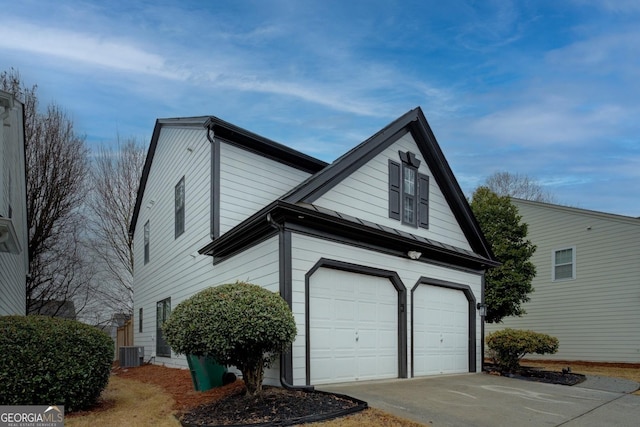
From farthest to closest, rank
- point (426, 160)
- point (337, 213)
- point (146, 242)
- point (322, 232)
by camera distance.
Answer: point (146, 242) → point (426, 160) → point (337, 213) → point (322, 232)

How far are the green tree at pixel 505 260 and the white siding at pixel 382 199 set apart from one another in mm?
3323

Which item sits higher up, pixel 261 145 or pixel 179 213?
pixel 261 145

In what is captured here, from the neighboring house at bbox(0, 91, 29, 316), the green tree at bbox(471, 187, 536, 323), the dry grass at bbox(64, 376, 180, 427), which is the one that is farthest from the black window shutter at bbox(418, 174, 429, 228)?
the neighboring house at bbox(0, 91, 29, 316)

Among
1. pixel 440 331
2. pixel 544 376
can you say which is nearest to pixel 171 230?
pixel 440 331

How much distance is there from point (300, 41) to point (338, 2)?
5.23 ft

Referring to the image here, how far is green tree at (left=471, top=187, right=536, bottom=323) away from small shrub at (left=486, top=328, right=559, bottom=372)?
3.21 meters

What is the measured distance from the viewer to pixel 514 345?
12.9 m

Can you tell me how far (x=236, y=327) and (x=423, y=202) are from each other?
7.18m

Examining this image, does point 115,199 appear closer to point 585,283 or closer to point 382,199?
point 382,199

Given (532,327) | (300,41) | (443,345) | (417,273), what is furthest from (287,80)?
(532,327)

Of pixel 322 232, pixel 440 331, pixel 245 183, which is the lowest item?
pixel 440 331

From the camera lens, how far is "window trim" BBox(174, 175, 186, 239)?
14008 millimetres

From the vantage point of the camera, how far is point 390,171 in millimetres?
12117

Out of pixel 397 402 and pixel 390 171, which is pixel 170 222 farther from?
pixel 397 402
